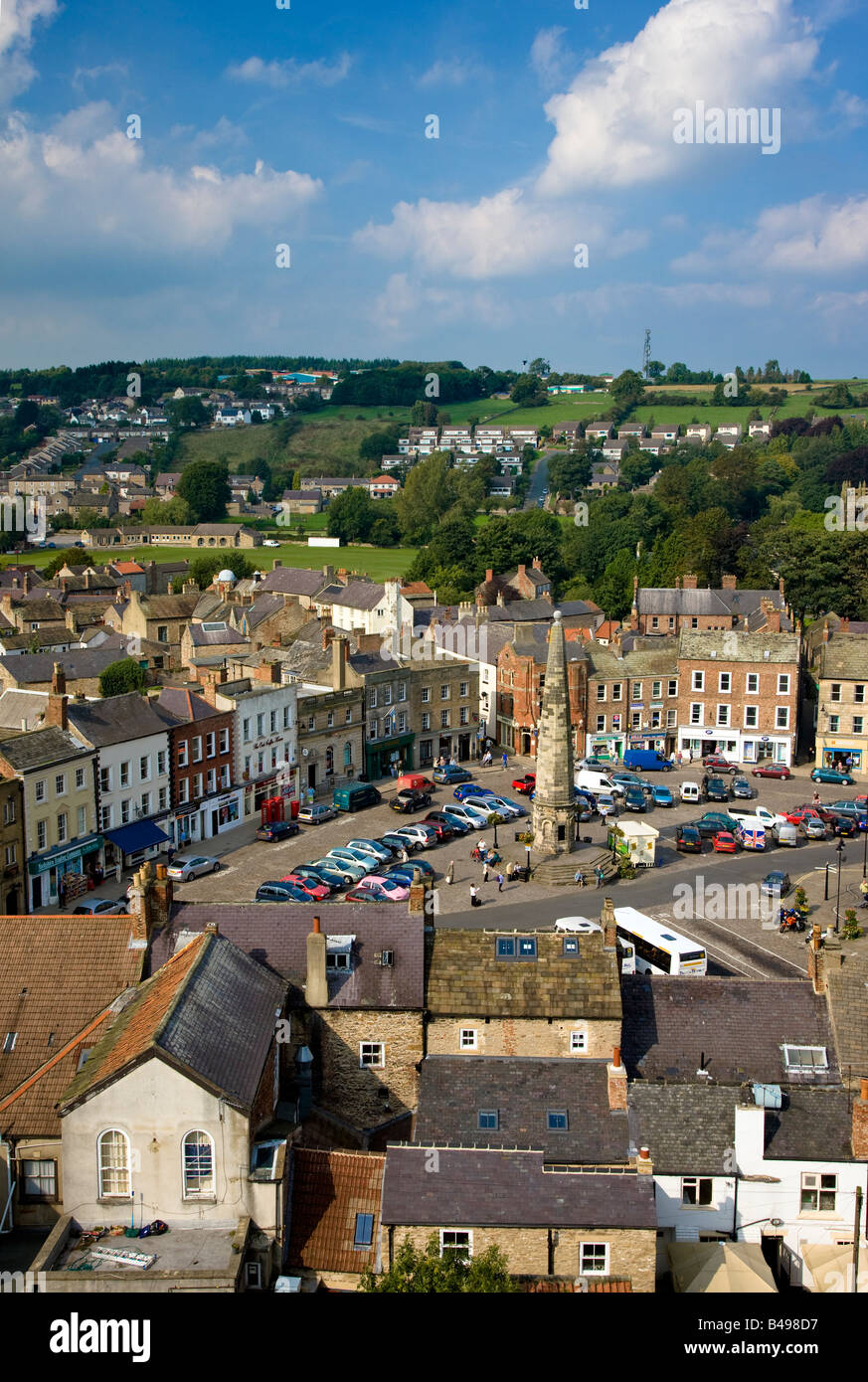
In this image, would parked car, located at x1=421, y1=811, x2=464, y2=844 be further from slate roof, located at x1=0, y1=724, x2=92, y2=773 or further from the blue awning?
slate roof, located at x1=0, y1=724, x2=92, y2=773

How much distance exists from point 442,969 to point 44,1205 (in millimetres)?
9792

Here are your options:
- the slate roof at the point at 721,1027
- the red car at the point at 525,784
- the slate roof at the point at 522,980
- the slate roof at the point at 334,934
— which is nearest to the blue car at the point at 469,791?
the red car at the point at 525,784

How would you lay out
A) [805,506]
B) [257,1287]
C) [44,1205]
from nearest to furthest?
[257,1287] → [44,1205] → [805,506]

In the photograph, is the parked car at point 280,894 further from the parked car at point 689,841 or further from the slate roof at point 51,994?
the parked car at point 689,841

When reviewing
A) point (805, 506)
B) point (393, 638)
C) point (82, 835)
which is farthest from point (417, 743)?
point (805, 506)

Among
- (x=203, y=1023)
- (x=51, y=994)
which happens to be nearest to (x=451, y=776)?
(x=51, y=994)

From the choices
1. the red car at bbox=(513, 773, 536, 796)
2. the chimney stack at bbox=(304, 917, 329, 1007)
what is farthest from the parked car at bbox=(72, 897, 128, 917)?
the red car at bbox=(513, 773, 536, 796)

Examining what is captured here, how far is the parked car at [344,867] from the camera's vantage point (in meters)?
48.7

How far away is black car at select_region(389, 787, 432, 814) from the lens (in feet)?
194

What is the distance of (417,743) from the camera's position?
69.9 metres

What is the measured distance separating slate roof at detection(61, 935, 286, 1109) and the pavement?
14.3 m
